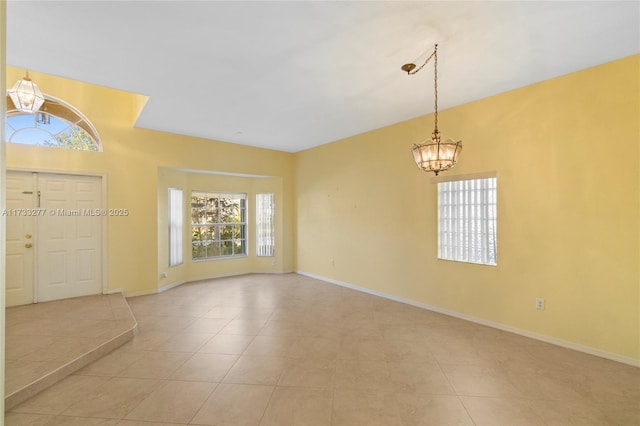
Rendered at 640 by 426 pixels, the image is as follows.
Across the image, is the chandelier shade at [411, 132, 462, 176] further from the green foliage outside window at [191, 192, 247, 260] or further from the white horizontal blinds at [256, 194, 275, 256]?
the green foliage outside window at [191, 192, 247, 260]

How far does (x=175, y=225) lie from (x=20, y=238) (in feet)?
7.31

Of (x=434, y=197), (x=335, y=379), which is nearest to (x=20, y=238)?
(x=335, y=379)

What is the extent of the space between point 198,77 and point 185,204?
362 cm

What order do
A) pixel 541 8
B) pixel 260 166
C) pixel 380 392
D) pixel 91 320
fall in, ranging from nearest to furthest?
pixel 541 8, pixel 380 392, pixel 91 320, pixel 260 166

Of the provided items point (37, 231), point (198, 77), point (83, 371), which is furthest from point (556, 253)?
point (37, 231)

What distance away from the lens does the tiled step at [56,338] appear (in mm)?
2414

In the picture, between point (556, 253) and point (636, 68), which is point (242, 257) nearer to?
point (556, 253)

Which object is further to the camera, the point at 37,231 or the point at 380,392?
the point at 37,231

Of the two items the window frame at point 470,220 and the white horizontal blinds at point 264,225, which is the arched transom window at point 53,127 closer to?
the white horizontal blinds at point 264,225

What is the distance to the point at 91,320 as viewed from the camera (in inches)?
143

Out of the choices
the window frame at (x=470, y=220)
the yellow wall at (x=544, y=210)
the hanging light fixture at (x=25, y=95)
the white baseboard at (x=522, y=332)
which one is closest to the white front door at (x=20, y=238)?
the hanging light fixture at (x=25, y=95)

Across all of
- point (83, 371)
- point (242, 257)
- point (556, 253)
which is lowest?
point (83, 371)

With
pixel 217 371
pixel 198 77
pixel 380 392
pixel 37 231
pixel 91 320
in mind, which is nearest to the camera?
pixel 380 392

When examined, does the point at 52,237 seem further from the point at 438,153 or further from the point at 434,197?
the point at 434,197
